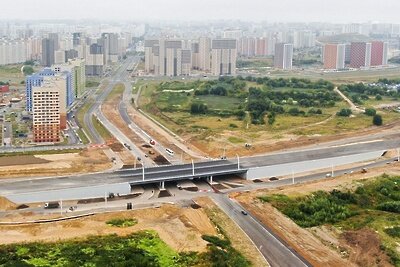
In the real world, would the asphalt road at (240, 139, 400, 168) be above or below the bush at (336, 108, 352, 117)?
below

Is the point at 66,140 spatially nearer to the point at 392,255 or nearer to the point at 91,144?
the point at 91,144

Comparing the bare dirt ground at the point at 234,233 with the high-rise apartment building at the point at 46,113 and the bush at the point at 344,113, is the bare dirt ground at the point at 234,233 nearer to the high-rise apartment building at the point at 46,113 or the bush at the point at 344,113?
the high-rise apartment building at the point at 46,113

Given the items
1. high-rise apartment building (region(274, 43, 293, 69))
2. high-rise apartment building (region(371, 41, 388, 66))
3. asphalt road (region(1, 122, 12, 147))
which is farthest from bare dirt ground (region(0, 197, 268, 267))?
high-rise apartment building (region(371, 41, 388, 66))

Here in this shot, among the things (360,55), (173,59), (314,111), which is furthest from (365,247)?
(360,55)

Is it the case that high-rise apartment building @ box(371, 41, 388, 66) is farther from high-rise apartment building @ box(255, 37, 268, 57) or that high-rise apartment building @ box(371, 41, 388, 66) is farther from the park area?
the park area

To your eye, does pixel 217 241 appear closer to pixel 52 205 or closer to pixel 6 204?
pixel 52 205

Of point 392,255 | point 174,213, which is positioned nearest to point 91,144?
point 174,213
